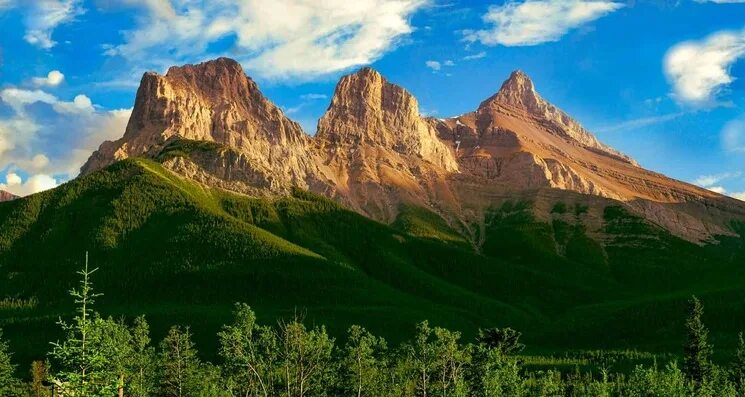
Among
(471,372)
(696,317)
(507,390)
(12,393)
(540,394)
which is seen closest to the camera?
(507,390)

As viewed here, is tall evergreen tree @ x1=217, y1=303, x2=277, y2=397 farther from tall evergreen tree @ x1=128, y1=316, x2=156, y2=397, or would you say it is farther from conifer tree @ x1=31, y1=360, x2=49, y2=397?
conifer tree @ x1=31, y1=360, x2=49, y2=397

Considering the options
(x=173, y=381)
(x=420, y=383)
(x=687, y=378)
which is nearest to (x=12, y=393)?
(x=173, y=381)

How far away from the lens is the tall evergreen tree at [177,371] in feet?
Result: 423

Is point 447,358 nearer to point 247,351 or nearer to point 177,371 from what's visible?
point 247,351

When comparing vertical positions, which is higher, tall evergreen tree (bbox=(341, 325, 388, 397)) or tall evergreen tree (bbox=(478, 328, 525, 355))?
tall evergreen tree (bbox=(478, 328, 525, 355))

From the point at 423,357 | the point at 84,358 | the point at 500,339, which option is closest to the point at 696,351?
the point at 500,339

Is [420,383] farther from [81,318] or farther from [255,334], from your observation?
[81,318]

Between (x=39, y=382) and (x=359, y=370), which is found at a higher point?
(x=359, y=370)

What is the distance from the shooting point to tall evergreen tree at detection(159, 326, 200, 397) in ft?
423

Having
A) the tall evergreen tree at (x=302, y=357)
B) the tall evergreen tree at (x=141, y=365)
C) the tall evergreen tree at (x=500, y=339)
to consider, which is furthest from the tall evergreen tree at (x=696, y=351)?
the tall evergreen tree at (x=141, y=365)

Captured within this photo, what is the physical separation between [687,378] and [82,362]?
131 m

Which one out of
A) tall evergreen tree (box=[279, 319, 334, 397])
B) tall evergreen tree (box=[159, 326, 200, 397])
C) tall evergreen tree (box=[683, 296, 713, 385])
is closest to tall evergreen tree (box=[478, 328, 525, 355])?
tall evergreen tree (box=[683, 296, 713, 385])

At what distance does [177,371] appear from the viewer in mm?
132375

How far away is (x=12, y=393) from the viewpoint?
137 metres
